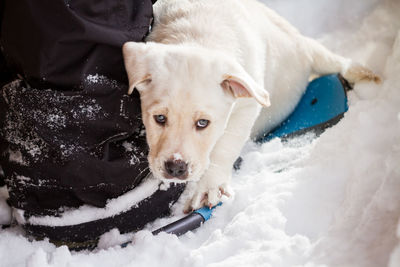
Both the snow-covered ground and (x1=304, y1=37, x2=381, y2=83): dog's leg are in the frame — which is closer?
the snow-covered ground

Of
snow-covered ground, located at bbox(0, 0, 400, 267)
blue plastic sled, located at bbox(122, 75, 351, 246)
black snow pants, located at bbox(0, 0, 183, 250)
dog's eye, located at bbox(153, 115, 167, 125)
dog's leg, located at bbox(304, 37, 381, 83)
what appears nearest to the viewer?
snow-covered ground, located at bbox(0, 0, 400, 267)

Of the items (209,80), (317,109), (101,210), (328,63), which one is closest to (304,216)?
(209,80)

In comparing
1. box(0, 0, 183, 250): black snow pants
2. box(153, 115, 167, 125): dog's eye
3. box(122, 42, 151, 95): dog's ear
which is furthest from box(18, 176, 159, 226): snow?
box(122, 42, 151, 95): dog's ear

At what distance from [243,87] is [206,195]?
0.72 metres

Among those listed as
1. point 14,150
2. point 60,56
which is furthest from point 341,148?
point 14,150

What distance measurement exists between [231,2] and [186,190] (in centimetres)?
124

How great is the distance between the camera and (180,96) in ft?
7.05

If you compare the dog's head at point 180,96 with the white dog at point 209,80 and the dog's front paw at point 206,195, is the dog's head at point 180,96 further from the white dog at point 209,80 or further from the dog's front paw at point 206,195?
the dog's front paw at point 206,195

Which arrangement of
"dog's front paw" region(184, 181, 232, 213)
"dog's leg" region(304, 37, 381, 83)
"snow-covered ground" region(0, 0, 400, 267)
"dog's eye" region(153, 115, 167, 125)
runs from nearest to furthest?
"snow-covered ground" region(0, 0, 400, 267), "dog's eye" region(153, 115, 167, 125), "dog's front paw" region(184, 181, 232, 213), "dog's leg" region(304, 37, 381, 83)

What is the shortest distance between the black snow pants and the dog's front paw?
0.69ft

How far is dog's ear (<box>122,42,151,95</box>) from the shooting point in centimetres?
210

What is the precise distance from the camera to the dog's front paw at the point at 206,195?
8.27 feet

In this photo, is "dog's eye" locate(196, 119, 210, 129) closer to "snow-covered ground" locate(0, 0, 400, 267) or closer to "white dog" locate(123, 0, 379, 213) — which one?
"white dog" locate(123, 0, 379, 213)

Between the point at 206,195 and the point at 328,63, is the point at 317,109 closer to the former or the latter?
the point at 328,63
